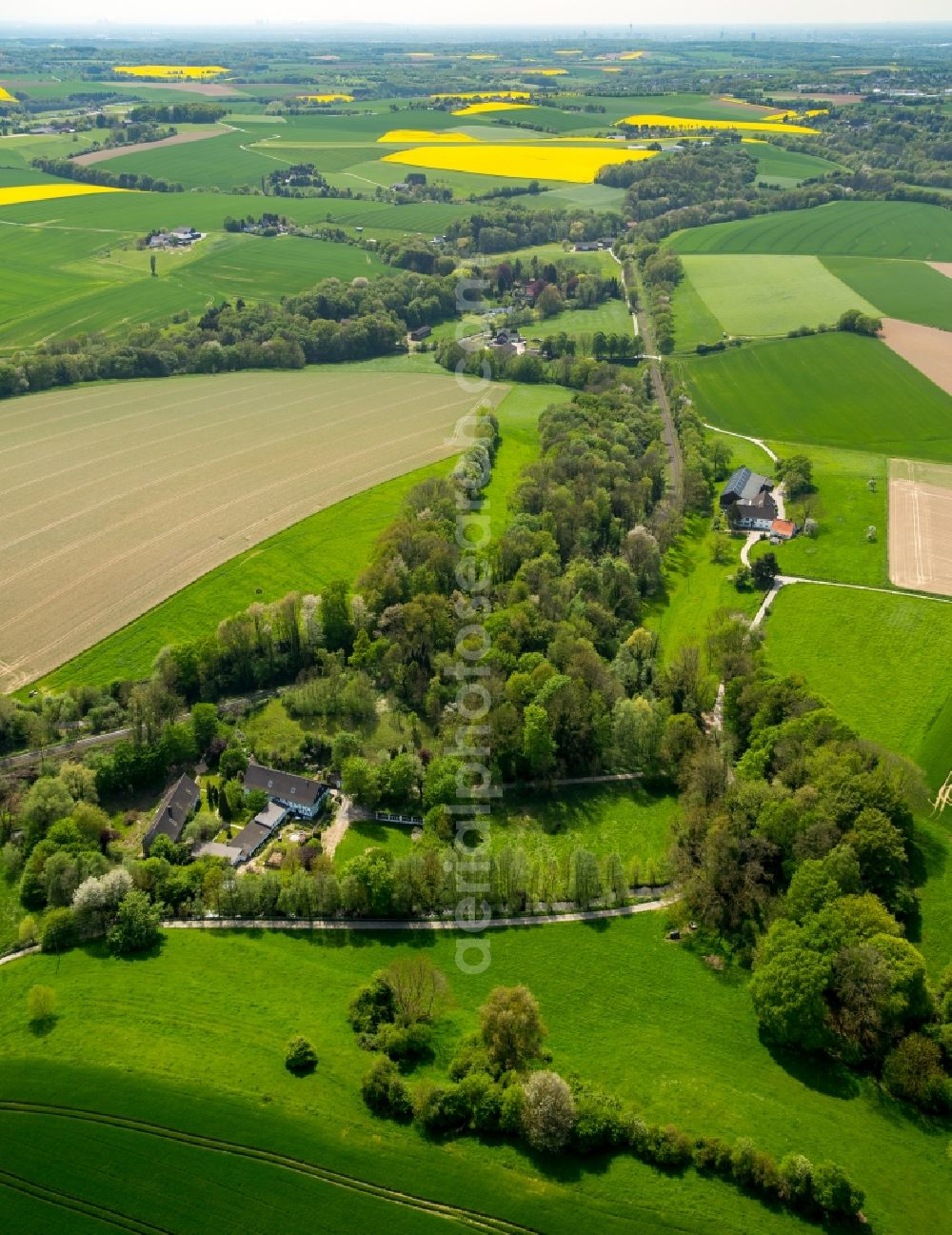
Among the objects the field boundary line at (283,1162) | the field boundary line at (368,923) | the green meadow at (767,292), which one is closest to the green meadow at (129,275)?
the green meadow at (767,292)

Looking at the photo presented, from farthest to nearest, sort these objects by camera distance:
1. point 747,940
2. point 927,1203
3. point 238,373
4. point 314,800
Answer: point 238,373
point 314,800
point 747,940
point 927,1203

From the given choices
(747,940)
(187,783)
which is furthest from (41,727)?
(747,940)

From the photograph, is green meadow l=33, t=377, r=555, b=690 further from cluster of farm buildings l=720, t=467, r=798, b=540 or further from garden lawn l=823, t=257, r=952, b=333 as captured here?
garden lawn l=823, t=257, r=952, b=333

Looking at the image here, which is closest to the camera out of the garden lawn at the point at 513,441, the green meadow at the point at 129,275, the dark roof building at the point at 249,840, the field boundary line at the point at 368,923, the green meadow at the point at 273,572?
the field boundary line at the point at 368,923

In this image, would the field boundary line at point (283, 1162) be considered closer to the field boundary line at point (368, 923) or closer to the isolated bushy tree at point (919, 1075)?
the field boundary line at point (368, 923)

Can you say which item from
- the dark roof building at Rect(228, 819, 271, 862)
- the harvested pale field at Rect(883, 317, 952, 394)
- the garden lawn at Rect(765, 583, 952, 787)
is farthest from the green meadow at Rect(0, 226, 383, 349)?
the garden lawn at Rect(765, 583, 952, 787)

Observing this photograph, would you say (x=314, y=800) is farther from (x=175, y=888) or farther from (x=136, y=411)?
(x=136, y=411)
